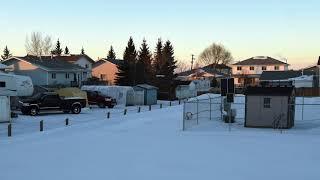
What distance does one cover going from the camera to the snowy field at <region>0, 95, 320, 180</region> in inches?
524

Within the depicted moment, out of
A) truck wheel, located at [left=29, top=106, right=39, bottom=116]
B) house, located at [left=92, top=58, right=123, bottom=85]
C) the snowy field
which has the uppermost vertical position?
house, located at [left=92, top=58, right=123, bottom=85]

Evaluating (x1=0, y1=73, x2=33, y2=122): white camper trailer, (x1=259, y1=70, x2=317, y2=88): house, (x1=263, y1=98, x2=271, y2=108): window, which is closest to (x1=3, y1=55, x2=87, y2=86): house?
(x1=0, y1=73, x2=33, y2=122): white camper trailer

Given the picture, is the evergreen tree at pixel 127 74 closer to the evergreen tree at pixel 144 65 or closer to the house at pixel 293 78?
the evergreen tree at pixel 144 65

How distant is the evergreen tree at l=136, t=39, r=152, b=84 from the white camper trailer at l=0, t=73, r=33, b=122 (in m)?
30.2

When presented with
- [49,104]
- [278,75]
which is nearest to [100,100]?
[49,104]

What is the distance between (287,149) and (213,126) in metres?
9.86

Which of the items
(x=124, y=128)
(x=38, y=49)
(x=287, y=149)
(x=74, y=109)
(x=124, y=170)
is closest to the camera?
(x=124, y=170)

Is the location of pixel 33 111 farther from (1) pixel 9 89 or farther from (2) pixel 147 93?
(2) pixel 147 93

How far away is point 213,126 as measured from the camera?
2772 centimetres

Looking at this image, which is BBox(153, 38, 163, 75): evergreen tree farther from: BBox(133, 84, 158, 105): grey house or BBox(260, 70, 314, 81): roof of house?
BBox(133, 84, 158, 105): grey house

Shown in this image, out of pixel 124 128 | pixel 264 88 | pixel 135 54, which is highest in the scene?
pixel 135 54

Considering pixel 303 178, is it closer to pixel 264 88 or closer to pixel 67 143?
pixel 67 143

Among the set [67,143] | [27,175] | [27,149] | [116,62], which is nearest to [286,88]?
[67,143]

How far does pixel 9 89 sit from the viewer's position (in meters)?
35.9
